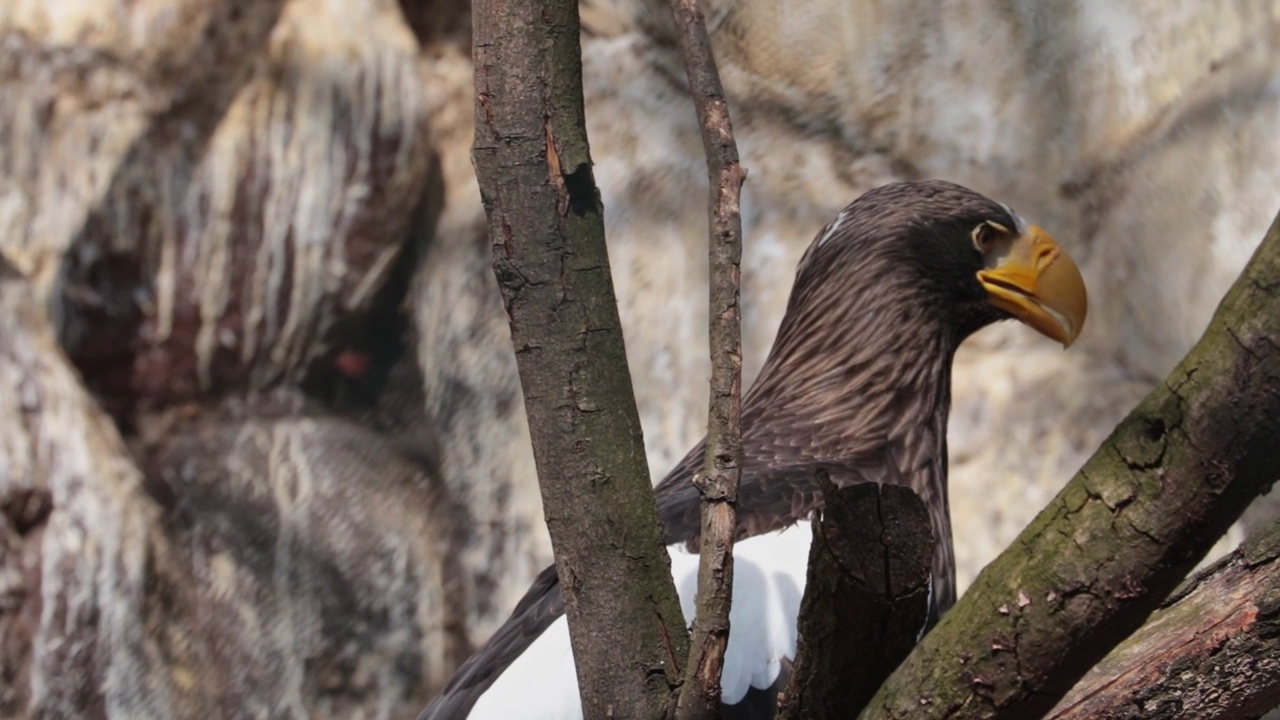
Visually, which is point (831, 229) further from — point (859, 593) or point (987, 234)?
Result: point (859, 593)

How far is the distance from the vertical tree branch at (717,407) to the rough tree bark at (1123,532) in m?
0.17

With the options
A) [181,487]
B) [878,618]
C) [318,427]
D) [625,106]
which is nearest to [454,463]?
[318,427]

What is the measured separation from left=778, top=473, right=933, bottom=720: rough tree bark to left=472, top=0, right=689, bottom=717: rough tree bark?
0.19 metres

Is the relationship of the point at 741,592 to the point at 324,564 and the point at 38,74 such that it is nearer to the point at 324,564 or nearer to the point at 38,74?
the point at 324,564

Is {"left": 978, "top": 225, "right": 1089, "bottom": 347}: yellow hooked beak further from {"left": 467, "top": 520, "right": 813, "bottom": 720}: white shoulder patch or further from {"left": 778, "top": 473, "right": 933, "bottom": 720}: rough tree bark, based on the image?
{"left": 778, "top": 473, "right": 933, "bottom": 720}: rough tree bark

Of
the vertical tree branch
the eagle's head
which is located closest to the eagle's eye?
the eagle's head

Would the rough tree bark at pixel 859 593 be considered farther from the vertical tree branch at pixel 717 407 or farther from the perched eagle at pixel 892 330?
the perched eagle at pixel 892 330

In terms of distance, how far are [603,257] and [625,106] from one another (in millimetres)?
2588

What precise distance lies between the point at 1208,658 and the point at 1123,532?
222mm

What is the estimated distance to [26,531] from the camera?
3.45m

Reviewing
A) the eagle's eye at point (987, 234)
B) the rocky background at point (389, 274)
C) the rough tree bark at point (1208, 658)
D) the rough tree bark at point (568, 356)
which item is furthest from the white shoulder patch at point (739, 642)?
the rocky background at point (389, 274)

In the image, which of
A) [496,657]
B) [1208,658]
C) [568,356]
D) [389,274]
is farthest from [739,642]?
[389,274]

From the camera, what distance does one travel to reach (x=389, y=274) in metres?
3.94

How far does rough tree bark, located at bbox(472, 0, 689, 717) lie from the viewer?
52.6 inches
